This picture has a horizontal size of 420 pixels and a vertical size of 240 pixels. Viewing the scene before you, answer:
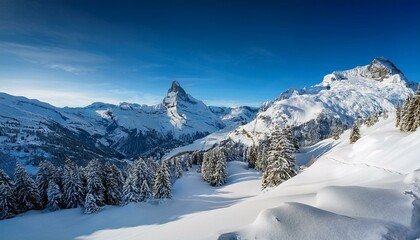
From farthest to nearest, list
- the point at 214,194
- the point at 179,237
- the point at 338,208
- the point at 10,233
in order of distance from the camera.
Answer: the point at 214,194, the point at 10,233, the point at 179,237, the point at 338,208

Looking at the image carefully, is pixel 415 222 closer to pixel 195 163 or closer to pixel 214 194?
pixel 214 194

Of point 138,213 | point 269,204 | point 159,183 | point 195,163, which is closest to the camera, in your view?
point 269,204

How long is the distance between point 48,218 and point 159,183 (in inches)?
840

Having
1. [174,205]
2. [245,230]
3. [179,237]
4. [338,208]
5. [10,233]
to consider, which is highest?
[338,208]

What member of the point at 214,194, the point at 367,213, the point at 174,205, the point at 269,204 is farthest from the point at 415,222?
the point at 214,194

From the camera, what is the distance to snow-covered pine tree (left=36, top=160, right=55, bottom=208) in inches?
2197

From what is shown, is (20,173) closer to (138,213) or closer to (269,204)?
(138,213)

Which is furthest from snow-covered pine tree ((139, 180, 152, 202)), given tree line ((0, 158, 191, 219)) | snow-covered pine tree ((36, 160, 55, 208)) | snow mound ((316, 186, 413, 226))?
snow mound ((316, 186, 413, 226))

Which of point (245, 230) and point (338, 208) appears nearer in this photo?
point (245, 230)

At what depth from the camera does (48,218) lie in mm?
46375

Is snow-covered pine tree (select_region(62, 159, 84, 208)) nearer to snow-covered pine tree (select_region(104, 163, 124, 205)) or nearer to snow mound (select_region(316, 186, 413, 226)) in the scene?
snow-covered pine tree (select_region(104, 163, 124, 205))

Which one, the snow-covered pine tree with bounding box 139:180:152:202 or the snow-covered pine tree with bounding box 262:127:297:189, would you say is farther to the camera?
the snow-covered pine tree with bounding box 139:180:152:202

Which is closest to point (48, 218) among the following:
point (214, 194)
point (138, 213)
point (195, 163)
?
point (138, 213)

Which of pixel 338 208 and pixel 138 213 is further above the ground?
pixel 338 208
